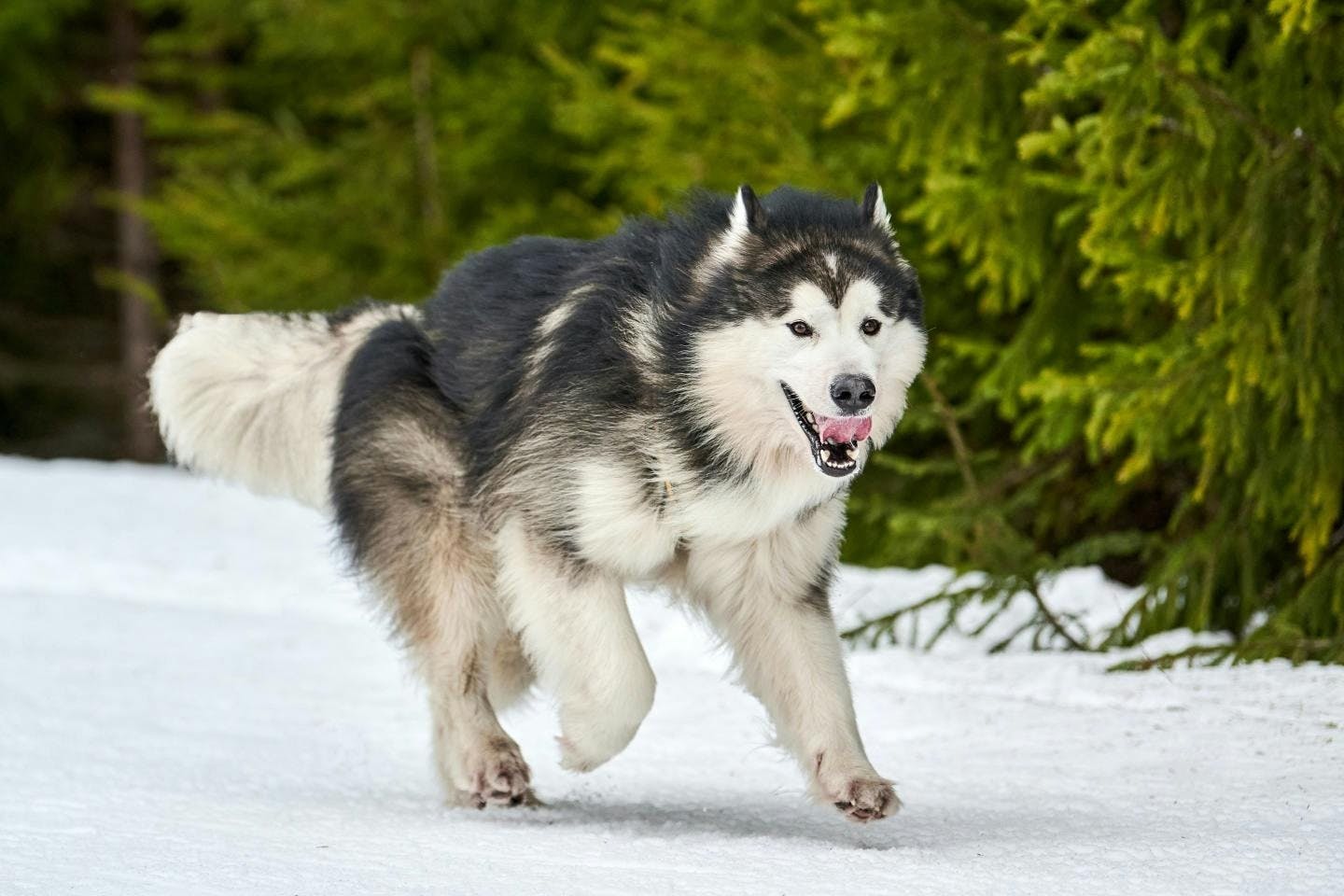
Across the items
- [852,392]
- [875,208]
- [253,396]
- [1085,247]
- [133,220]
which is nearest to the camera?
[852,392]

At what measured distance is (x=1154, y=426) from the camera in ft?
23.3

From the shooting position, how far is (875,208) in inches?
212

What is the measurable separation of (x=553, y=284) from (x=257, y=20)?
1422cm

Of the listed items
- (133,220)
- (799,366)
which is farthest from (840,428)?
(133,220)

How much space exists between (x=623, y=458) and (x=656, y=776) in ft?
5.09

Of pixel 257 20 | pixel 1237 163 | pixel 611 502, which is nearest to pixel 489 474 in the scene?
pixel 611 502

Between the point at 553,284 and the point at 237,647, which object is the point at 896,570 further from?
the point at 553,284

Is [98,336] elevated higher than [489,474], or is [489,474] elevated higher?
[489,474]

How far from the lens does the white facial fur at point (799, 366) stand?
4.84 metres

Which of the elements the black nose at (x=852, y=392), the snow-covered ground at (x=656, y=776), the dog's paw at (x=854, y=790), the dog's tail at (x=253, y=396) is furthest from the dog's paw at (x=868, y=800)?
the dog's tail at (x=253, y=396)

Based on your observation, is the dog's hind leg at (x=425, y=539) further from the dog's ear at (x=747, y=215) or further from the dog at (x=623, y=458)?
the dog's ear at (x=747, y=215)

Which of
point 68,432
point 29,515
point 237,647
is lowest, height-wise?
point 68,432

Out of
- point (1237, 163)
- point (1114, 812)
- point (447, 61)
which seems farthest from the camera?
point (447, 61)

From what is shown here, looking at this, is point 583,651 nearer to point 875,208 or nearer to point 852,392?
point 852,392
